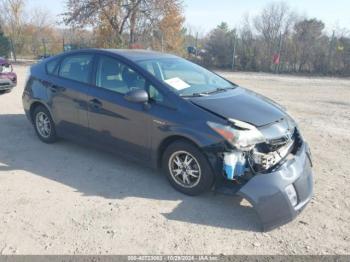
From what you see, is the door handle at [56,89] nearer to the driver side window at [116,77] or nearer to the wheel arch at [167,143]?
the driver side window at [116,77]

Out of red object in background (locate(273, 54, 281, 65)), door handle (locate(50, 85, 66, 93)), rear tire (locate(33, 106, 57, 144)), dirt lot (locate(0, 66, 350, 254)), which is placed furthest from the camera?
red object in background (locate(273, 54, 281, 65))

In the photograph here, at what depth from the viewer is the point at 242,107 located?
3809 mm

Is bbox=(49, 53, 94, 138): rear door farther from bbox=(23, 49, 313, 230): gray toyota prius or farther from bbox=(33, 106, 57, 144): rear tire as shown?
bbox=(33, 106, 57, 144): rear tire

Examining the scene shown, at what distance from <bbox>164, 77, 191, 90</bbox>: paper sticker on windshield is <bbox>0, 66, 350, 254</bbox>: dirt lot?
123 cm

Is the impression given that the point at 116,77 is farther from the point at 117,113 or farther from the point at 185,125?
the point at 185,125

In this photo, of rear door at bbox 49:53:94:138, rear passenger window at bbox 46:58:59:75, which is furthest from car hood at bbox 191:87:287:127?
rear passenger window at bbox 46:58:59:75

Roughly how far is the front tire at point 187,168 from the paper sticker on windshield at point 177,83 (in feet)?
2.35

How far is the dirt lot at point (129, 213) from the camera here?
2.97 metres

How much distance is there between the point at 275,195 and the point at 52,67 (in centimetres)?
403

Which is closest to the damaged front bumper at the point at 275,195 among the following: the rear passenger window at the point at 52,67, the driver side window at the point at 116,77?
the driver side window at the point at 116,77

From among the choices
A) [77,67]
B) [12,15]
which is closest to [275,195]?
[77,67]

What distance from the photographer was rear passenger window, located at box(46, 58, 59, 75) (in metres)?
5.25

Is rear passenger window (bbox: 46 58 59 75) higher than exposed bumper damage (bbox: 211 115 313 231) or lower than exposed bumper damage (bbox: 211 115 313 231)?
higher

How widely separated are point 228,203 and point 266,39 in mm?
20348
